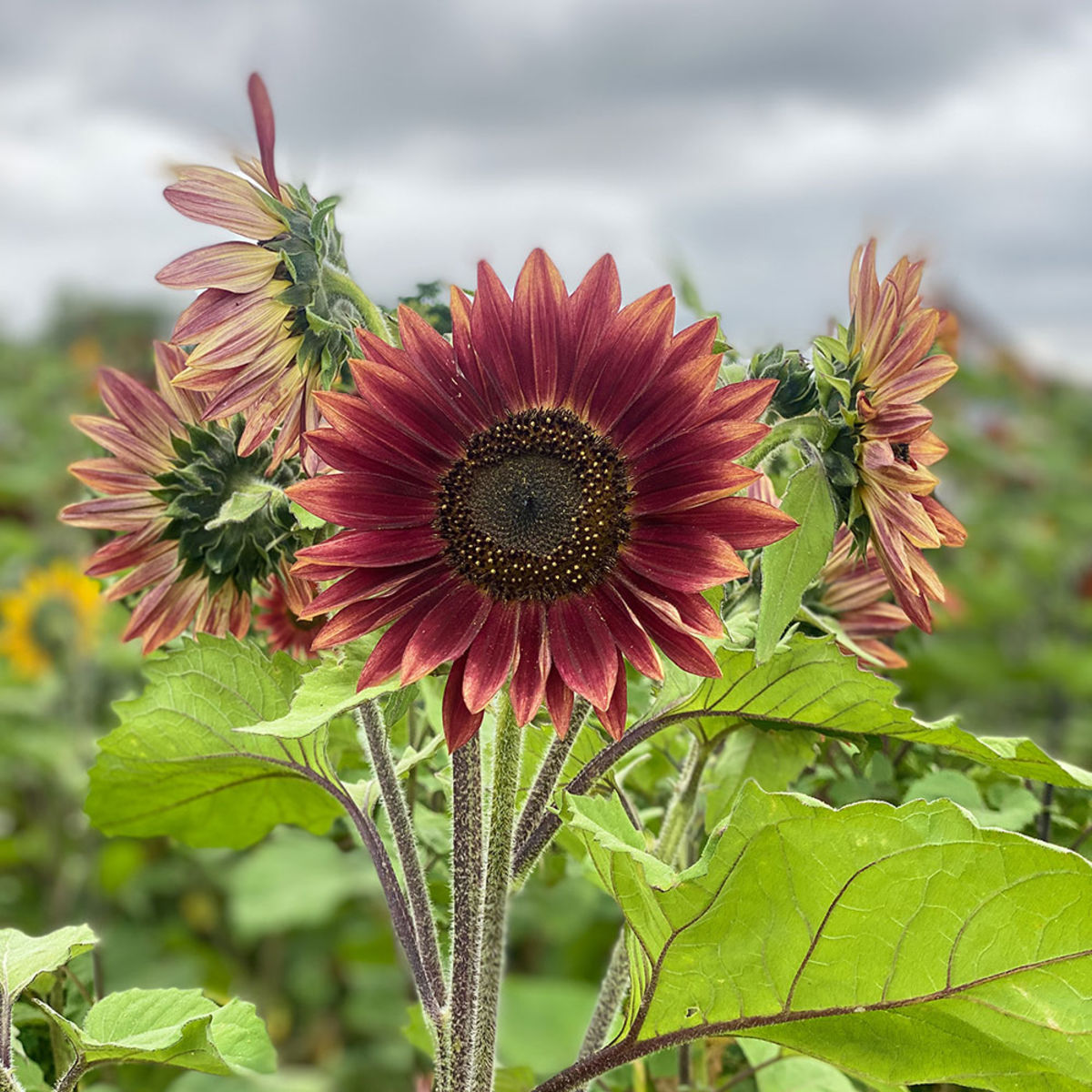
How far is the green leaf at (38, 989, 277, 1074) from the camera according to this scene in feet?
1.87

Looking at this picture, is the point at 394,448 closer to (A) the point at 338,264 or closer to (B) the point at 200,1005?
(A) the point at 338,264

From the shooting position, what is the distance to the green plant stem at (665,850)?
72 centimetres

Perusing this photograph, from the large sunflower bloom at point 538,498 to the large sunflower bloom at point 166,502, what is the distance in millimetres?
127

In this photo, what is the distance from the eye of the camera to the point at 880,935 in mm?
543

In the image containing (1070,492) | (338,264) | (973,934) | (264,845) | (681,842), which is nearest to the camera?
(973,934)

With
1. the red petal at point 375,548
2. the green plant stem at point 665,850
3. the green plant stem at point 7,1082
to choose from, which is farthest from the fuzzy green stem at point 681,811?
the green plant stem at point 7,1082

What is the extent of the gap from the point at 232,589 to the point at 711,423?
11.8 inches

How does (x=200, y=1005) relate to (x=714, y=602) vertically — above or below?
below

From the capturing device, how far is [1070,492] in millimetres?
4418

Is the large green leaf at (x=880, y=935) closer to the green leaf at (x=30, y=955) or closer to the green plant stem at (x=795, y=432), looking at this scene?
the green plant stem at (x=795, y=432)

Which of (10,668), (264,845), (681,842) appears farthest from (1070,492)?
(681,842)

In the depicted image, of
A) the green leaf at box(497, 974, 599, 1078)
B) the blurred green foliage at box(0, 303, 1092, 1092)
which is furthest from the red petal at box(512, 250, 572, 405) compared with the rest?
the green leaf at box(497, 974, 599, 1078)

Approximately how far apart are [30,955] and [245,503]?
250 millimetres

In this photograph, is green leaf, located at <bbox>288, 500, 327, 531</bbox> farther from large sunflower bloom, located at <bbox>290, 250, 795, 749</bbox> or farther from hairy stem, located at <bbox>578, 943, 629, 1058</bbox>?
hairy stem, located at <bbox>578, 943, 629, 1058</bbox>
